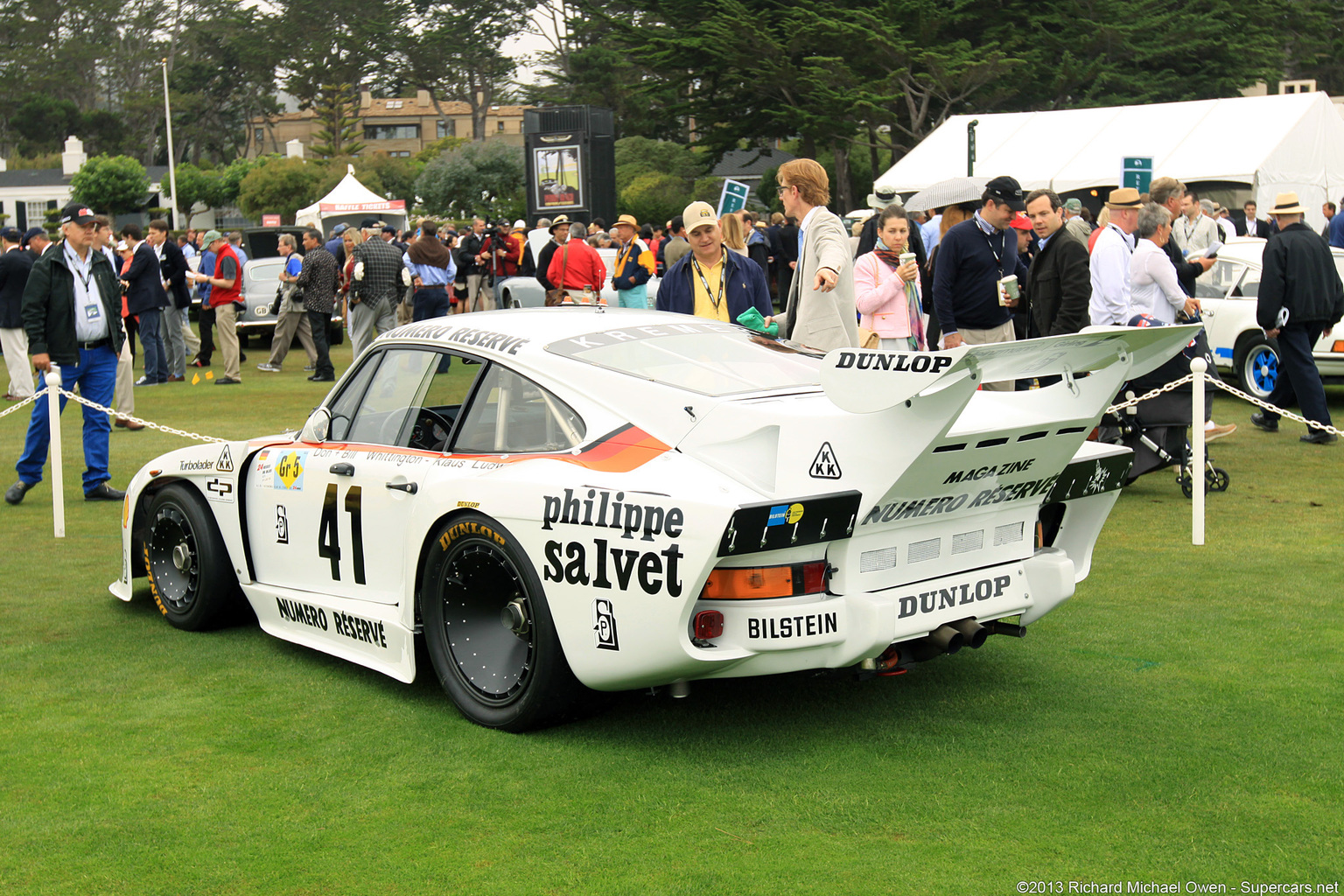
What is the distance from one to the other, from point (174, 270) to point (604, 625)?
15.2 metres

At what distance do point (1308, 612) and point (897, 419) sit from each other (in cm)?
315

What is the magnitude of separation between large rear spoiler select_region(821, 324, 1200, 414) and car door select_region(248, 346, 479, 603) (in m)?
1.69

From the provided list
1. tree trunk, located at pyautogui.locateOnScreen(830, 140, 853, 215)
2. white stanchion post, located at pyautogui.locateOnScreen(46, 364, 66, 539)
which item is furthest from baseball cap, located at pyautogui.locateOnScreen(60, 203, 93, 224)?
tree trunk, located at pyautogui.locateOnScreen(830, 140, 853, 215)

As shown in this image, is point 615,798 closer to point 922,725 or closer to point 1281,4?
point 922,725

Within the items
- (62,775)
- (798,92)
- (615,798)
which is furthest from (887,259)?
(798,92)

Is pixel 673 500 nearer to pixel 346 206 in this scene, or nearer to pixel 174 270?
pixel 174 270

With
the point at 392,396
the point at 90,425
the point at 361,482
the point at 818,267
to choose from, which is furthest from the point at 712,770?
the point at 90,425

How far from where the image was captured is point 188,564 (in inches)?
244

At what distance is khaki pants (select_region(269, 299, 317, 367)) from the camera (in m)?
18.4

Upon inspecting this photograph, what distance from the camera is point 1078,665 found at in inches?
212

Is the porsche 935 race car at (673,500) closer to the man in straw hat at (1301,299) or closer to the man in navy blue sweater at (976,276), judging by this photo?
the man in navy blue sweater at (976,276)

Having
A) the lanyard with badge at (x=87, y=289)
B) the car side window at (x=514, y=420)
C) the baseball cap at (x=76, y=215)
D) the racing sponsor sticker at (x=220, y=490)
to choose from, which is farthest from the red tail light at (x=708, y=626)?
the baseball cap at (x=76, y=215)

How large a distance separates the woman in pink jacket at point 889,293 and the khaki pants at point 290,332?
11.5 m

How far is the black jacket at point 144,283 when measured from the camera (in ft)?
51.0
